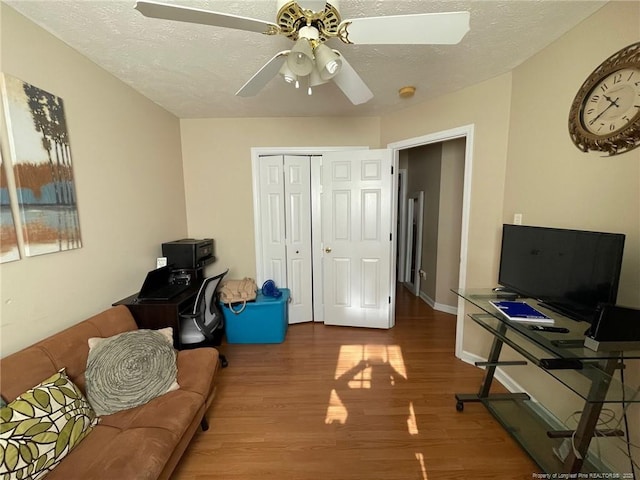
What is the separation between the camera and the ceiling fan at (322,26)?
95cm

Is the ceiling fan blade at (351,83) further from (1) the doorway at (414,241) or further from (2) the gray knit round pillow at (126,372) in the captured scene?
(1) the doorway at (414,241)

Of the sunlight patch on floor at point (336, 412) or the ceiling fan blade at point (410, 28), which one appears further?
the sunlight patch on floor at point (336, 412)

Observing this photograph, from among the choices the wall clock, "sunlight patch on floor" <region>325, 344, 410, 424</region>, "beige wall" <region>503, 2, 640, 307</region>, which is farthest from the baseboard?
the wall clock

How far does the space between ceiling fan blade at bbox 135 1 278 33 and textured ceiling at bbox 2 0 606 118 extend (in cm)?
42

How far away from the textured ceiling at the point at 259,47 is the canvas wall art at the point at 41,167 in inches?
18.5

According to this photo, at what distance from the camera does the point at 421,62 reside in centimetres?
186

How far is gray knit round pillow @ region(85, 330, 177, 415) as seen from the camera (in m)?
1.31

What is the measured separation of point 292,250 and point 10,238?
2261 millimetres

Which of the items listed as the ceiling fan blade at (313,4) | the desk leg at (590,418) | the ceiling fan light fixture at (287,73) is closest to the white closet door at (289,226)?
the ceiling fan light fixture at (287,73)

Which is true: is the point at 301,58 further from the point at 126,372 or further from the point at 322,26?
the point at 126,372

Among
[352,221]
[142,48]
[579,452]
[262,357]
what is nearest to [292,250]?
[352,221]

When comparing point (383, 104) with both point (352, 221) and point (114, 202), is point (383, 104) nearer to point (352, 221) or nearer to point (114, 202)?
point (352, 221)

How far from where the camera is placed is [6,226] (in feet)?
4.10

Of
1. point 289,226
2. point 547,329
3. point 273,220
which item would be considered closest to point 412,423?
point 547,329
